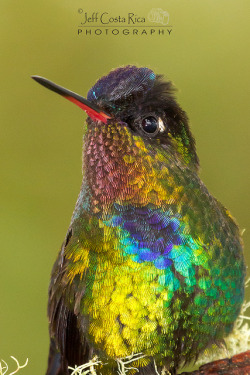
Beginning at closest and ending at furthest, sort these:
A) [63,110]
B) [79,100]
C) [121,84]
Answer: [79,100], [121,84], [63,110]

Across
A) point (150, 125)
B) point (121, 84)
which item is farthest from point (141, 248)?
point (121, 84)

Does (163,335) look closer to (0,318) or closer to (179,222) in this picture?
(179,222)

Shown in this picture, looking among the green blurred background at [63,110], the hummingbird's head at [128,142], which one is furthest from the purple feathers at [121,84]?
the green blurred background at [63,110]

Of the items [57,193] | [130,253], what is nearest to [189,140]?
[130,253]

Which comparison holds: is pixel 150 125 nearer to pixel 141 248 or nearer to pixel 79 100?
pixel 79 100

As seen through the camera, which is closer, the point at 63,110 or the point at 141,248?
the point at 141,248

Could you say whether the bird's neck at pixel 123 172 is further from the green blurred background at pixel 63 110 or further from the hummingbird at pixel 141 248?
the green blurred background at pixel 63 110

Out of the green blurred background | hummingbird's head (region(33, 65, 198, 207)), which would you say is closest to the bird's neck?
hummingbird's head (region(33, 65, 198, 207))

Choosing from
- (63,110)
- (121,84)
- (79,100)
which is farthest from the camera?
(63,110)

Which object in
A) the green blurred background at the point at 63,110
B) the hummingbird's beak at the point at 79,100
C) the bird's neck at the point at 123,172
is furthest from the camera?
the green blurred background at the point at 63,110
